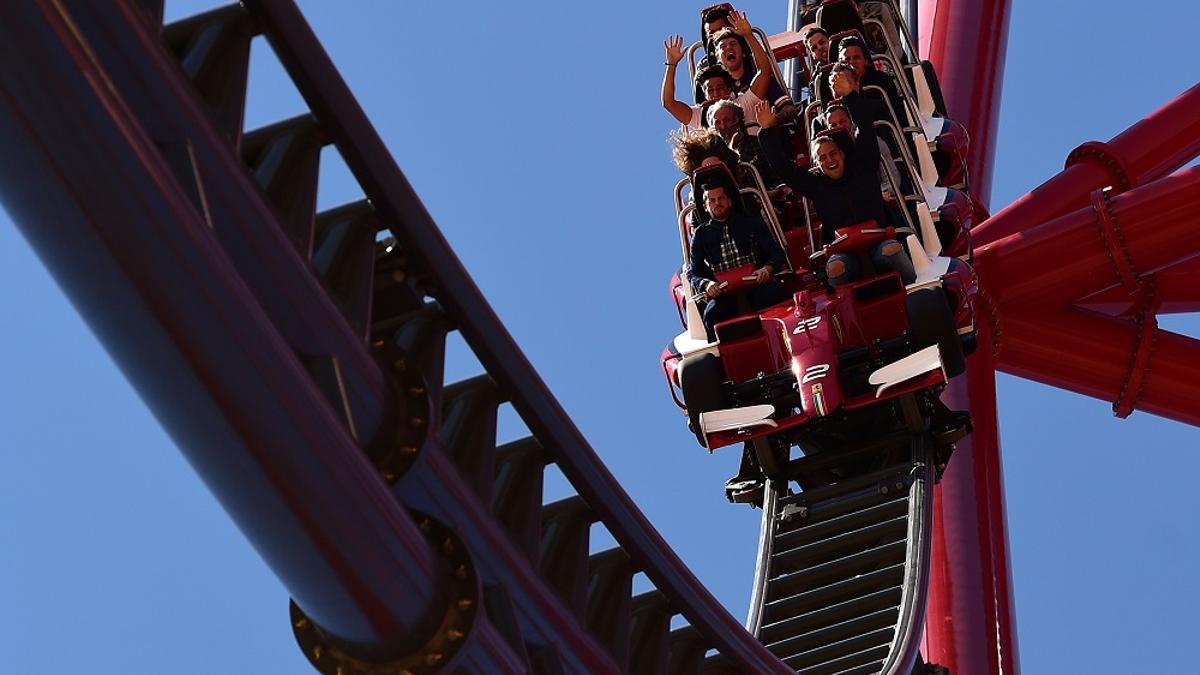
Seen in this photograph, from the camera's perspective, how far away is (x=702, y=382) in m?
8.51

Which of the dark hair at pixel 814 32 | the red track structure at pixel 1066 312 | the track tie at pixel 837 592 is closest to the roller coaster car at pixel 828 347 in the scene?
the track tie at pixel 837 592

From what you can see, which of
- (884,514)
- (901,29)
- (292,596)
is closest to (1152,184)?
(901,29)

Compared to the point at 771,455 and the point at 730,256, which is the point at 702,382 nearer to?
the point at 730,256

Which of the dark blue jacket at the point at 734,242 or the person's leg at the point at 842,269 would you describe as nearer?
the person's leg at the point at 842,269

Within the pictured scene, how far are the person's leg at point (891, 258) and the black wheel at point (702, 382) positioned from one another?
0.73 metres

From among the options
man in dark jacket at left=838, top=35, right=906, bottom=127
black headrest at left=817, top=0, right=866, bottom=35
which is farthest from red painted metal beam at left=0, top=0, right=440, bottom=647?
black headrest at left=817, top=0, right=866, bottom=35

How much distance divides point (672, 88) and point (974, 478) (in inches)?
87.5

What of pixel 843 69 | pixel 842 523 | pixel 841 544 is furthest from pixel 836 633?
pixel 843 69

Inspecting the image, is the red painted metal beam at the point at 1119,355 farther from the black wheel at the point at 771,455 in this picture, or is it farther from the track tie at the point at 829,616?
the track tie at the point at 829,616

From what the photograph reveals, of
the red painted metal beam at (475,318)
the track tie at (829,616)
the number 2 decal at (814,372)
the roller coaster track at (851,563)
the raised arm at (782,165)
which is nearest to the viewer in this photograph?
the red painted metal beam at (475,318)

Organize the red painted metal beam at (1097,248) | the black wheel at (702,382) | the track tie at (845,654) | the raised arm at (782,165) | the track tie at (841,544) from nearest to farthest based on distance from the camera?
1. the track tie at (845,654)
2. the track tie at (841,544)
3. the black wheel at (702,382)
4. the raised arm at (782,165)
5. the red painted metal beam at (1097,248)

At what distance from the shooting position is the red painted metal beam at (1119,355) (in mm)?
9891

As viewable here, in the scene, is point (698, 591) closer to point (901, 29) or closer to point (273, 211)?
point (273, 211)

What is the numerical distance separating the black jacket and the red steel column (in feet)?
4.59
